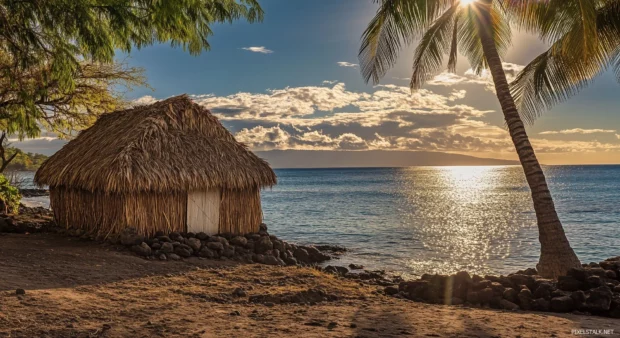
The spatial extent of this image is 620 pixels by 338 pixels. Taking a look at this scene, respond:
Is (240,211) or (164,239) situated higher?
(240,211)

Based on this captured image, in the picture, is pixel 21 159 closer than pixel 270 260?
No

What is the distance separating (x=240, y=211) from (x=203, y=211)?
117 centimetres

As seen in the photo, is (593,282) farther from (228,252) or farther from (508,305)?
(228,252)

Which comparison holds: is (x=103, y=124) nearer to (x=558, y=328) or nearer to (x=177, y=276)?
(x=177, y=276)

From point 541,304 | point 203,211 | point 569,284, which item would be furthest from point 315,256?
point 541,304

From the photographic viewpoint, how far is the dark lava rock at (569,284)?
9.01 m

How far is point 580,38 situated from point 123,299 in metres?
9.60

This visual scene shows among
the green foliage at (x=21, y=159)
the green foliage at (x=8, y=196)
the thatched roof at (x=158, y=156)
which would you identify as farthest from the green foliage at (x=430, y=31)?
the green foliage at (x=21, y=159)

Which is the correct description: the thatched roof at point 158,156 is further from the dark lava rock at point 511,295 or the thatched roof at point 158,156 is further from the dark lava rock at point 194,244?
the dark lava rock at point 511,295

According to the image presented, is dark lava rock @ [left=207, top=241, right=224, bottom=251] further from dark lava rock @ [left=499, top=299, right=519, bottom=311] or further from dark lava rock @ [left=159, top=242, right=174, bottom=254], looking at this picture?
dark lava rock @ [left=499, top=299, right=519, bottom=311]

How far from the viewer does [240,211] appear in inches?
579

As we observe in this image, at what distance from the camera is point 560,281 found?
9.20m

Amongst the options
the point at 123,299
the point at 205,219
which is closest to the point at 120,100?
the point at 205,219

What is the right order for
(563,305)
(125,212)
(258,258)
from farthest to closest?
(258,258) < (125,212) < (563,305)
